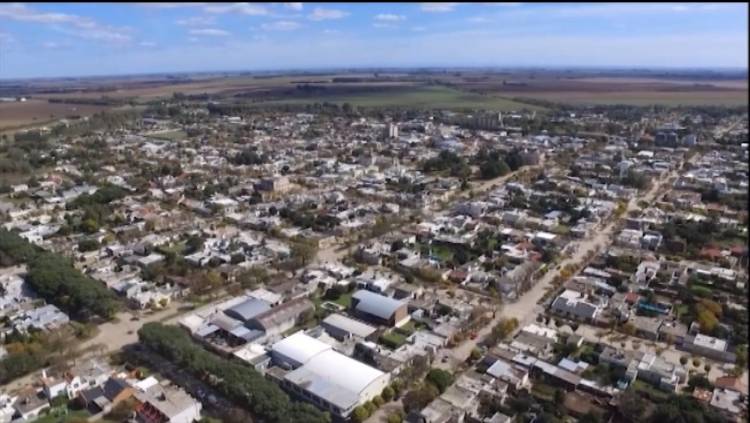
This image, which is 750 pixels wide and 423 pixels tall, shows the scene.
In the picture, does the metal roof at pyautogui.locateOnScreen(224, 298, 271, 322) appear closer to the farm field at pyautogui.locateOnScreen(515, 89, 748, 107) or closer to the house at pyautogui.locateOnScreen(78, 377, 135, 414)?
the house at pyautogui.locateOnScreen(78, 377, 135, 414)

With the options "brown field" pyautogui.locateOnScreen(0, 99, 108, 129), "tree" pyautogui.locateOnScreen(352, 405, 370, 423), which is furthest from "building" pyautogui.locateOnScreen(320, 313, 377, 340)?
"brown field" pyautogui.locateOnScreen(0, 99, 108, 129)

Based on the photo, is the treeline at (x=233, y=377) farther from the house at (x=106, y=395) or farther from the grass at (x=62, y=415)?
the grass at (x=62, y=415)

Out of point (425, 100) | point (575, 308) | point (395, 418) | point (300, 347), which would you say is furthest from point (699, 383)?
point (425, 100)

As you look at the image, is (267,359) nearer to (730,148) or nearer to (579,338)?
(579,338)

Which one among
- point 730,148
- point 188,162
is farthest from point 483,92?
point 188,162

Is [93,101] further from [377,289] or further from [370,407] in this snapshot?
[370,407]

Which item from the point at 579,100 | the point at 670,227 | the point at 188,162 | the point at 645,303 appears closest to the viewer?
the point at 645,303

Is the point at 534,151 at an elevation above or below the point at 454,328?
above
